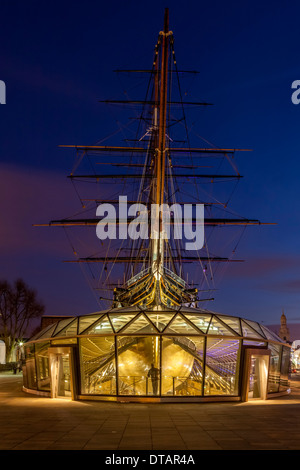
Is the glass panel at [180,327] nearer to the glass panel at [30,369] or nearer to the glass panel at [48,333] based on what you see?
the glass panel at [48,333]

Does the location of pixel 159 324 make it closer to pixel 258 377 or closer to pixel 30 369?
pixel 258 377

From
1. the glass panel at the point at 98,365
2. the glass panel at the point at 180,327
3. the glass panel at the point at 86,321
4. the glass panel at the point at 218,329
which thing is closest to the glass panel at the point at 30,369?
the glass panel at the point at 86,321

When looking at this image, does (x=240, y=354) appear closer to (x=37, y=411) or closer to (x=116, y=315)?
(x=116, y=315)

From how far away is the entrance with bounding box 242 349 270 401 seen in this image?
18058 mm

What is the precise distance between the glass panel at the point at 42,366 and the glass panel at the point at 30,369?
56cm

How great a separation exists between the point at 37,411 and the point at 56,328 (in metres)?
7.00

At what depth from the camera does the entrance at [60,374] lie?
19.0m


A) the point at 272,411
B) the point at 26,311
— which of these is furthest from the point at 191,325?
the point at 26,311

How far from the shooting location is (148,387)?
17359 millimetres

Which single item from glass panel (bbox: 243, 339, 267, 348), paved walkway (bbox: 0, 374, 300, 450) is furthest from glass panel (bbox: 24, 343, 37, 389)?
glass panel (bbox: 243, 339, 267, 348)

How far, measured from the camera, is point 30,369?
22.2m

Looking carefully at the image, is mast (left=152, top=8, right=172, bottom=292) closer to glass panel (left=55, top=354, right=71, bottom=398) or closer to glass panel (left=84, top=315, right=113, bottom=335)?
glass panel (left=84, top=315, right=113, bottom=335)

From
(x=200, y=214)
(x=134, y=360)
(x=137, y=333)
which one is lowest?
(x=134, y=360)

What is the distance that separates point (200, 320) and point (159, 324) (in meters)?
1.81
